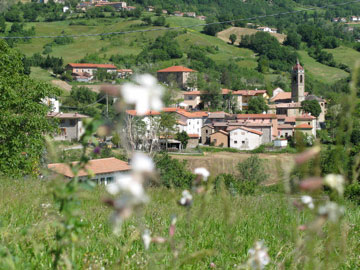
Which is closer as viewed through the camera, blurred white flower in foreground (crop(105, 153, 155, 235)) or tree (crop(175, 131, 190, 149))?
blurred white flower in foreground (crop(105, 153, 155, 235))

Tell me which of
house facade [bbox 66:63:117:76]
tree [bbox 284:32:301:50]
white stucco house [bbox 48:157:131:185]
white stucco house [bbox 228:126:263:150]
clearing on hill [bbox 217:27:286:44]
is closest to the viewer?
white stucco house [bbox 48:157:131:185]

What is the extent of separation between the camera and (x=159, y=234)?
6.31ft

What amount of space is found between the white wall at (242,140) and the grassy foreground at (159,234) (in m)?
30.1

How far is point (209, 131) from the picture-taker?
1355 inches

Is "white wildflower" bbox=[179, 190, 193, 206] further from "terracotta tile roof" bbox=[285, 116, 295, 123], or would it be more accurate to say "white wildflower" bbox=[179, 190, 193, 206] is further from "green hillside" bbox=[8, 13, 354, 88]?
"green hillside" bbox=[8, 13, 354, 88]

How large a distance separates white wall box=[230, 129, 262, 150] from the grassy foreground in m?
30.1

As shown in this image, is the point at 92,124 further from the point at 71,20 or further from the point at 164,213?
the point at 71,20

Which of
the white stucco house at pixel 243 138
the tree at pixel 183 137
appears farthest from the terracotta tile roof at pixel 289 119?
the tree at pixel 183 137

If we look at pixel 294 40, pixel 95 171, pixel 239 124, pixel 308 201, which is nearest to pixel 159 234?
pixel 308 201

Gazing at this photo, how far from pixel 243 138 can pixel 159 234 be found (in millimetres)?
31459

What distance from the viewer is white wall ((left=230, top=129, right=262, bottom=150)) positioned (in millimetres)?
32844

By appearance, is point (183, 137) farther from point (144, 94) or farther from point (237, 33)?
point (237, 33)

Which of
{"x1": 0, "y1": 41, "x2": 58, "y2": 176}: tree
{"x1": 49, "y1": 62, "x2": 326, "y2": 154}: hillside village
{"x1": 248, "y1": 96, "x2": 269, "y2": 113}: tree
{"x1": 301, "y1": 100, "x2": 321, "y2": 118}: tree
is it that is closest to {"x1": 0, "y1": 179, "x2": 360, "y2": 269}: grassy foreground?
{"x1": 0, "y1": 41, "x2": 58, "y2": 176}: tree

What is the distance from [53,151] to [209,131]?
110 ft
